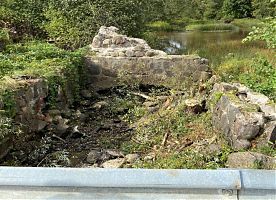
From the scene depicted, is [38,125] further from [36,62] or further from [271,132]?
[271,132]

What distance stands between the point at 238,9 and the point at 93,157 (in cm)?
4694

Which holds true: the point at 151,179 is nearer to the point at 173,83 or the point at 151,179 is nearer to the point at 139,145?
the point at 139,145

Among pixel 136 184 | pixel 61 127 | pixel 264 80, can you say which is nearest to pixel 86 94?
pixel 61 127

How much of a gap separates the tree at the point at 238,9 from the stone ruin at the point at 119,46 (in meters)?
39.5

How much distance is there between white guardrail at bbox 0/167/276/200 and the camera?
212 cm

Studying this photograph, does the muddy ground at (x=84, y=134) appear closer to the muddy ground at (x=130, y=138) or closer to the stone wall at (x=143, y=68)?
the muddy ground at (x=130, y=138)

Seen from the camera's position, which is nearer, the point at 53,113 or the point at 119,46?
the point at 53,113

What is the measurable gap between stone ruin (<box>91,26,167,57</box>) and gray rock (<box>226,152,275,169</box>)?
24.0ft

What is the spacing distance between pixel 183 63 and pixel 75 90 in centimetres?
328

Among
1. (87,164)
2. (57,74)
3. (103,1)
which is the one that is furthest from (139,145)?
(103,1)

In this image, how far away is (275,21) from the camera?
6.28 meters

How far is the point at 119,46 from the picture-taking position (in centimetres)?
1280

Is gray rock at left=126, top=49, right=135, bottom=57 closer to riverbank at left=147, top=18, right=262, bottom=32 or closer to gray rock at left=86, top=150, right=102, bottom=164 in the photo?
gray rock at left=86, top=150, right=102, bottom=164

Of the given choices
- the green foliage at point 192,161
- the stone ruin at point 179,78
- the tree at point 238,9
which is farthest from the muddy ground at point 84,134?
the tree at point 238,9
